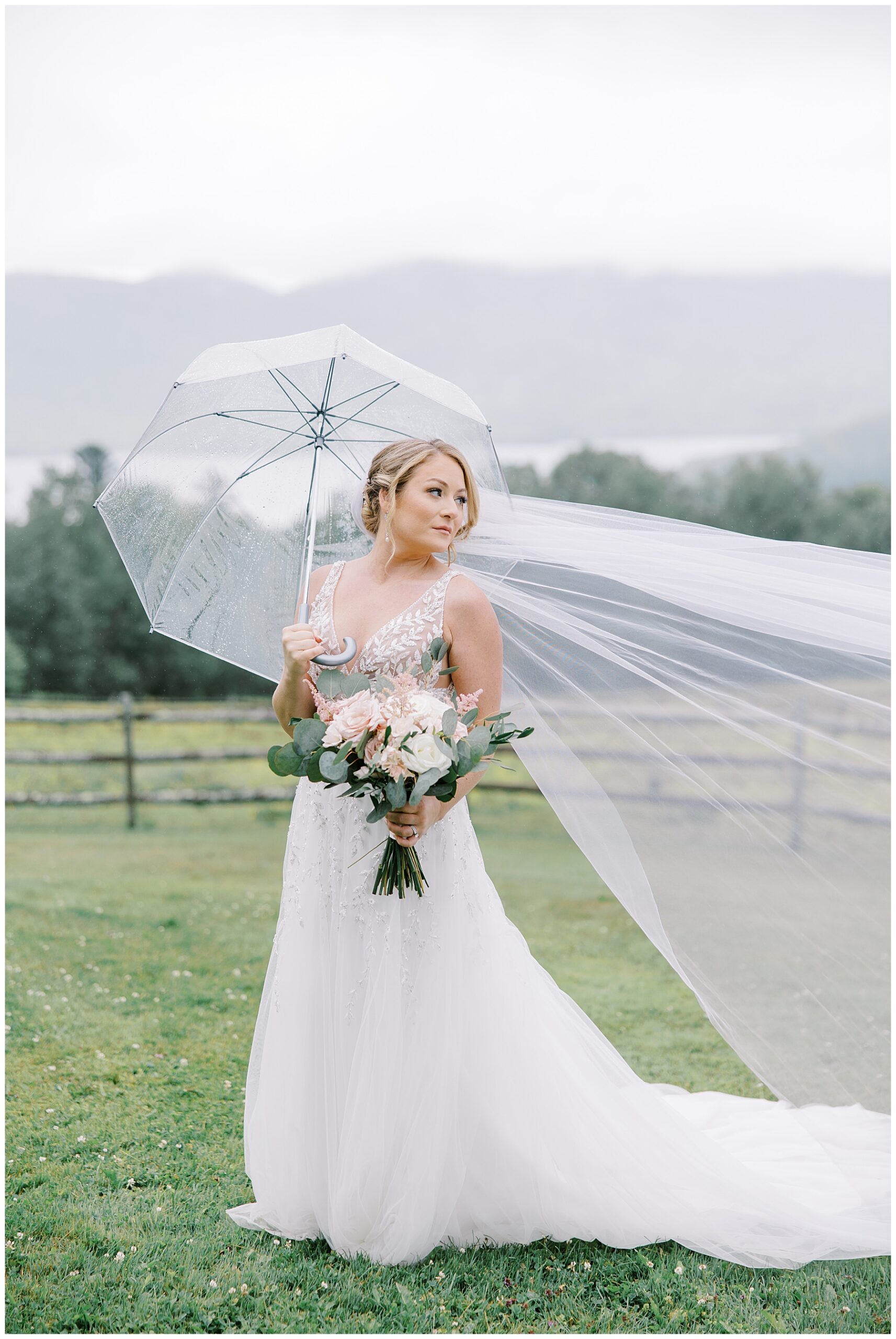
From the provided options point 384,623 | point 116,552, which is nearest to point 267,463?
point 384,623

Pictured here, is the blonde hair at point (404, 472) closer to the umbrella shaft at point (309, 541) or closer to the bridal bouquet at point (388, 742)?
the umbrella shaft at point (309, 541)

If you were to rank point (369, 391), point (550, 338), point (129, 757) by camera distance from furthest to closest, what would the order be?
point (550, 338), point (129, 757), point (369, 391)

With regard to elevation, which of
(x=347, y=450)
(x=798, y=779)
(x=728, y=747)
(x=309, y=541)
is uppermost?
(x=347, y=450)

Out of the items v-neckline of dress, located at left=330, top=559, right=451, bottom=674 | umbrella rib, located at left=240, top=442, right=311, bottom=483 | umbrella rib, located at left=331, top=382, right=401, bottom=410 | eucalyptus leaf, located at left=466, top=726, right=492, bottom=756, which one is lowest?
eucalyptus leaf, located at left=466, top=726, right=492, bottom=756

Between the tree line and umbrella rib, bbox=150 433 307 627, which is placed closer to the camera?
umbrella rib, bbox=150 433 307 627

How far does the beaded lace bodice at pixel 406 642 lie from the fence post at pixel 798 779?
1.16m

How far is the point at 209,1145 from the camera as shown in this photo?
12.0 ft

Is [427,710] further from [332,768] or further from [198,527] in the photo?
[198,527]

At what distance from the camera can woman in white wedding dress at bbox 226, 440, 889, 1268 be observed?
2771mm

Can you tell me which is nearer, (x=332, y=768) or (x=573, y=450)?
(x=332, y=768)

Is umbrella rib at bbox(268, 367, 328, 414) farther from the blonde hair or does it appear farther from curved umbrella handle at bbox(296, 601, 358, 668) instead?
curved umbrella handle at bbox(296, 601, 358, 668)

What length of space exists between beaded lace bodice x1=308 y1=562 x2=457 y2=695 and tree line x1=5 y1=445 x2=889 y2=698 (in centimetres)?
1051

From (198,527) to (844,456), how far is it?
→ 1341 centimetres

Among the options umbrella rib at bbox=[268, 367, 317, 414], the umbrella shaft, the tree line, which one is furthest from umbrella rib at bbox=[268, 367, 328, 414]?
the tree line
